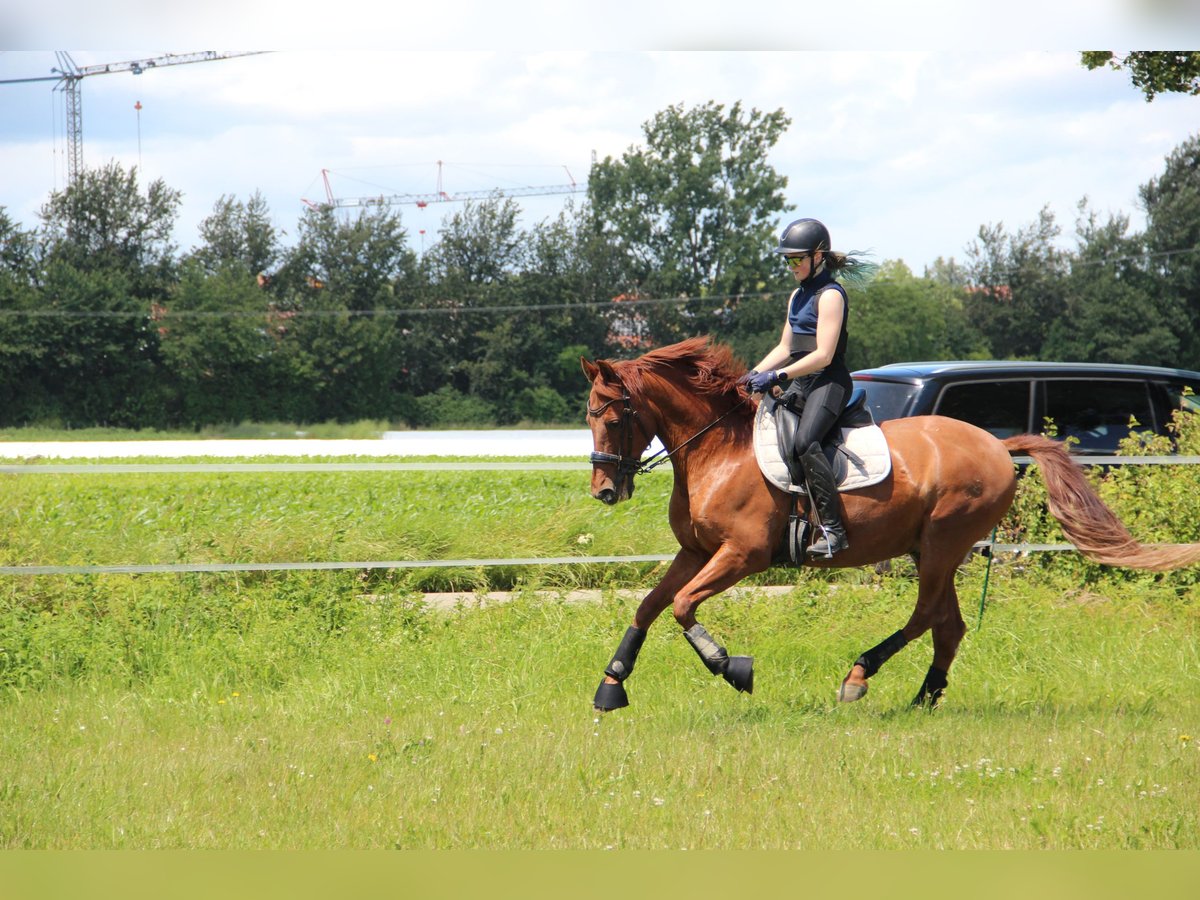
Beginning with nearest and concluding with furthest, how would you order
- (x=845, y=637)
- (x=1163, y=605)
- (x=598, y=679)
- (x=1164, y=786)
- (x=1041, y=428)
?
(x=1164, y=786) < (x=598, y=679) < (x=845, y=637) < (x=1163, y=605) < (x=1041, y=428)

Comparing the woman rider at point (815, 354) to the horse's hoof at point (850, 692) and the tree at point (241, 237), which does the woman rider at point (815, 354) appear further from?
the tree at point (241, 237)

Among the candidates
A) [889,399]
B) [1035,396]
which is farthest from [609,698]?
[1035,396]

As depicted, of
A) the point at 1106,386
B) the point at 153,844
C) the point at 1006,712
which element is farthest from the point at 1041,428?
the point at 153,844

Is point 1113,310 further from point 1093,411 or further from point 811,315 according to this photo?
point 811,315

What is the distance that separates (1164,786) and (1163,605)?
13.0 feet

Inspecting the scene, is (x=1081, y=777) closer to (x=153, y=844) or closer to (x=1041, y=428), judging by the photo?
(x=153, y=844)

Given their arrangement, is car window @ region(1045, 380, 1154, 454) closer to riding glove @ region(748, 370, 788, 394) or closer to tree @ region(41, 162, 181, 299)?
riding glove @ region(748, 370, 788, 394)

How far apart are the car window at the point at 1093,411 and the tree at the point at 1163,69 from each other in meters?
3.18

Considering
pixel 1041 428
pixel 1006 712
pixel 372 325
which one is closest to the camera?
pixel 1006 712

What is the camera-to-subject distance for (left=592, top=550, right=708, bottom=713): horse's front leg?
229 inches

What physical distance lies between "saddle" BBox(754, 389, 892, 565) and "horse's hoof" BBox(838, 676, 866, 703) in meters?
0.68

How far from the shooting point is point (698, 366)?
6062 millimetres

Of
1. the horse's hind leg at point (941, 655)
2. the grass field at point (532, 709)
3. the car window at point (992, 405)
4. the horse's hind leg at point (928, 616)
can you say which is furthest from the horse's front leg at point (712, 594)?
the car window at point (992, 405)

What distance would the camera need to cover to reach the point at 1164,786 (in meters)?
4.68
